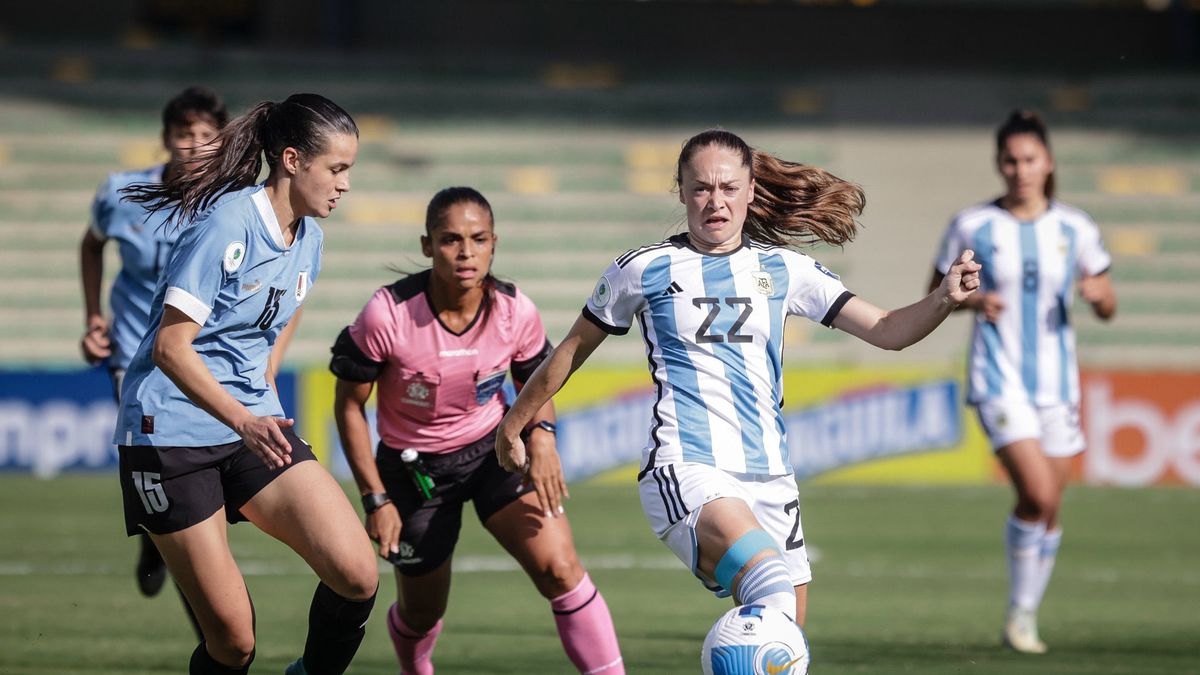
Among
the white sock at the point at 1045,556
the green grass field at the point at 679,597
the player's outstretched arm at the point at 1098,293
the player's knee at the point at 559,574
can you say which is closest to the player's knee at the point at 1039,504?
the white sock at the point at 1045,556

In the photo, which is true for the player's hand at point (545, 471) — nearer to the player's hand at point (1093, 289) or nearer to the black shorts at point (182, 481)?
the black shorts at point (182, 481)

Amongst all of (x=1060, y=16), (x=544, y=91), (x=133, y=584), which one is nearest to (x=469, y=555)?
(x=133, y=584)

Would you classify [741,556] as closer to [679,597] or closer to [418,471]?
[418,471]

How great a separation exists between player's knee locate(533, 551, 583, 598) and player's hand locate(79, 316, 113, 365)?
8.27 ft

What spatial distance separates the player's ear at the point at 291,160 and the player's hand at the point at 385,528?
1.36 meters

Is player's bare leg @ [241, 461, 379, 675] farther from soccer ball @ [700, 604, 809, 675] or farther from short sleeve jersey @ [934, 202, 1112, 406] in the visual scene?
short sleeve jersey @ [934, 202, 1112, 406]

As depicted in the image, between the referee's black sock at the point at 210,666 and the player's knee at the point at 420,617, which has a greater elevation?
the referee's black sock at the point at 210,666

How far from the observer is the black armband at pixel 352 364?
574 cm

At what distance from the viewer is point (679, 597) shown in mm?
8773

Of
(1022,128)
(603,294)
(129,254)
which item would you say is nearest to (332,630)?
(603,294)

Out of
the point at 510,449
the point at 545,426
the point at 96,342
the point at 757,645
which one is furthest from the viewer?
the point at 96,342

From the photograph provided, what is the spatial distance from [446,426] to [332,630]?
106 centimetres

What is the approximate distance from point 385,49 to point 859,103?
20.2ft

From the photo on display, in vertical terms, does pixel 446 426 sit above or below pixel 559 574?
above
